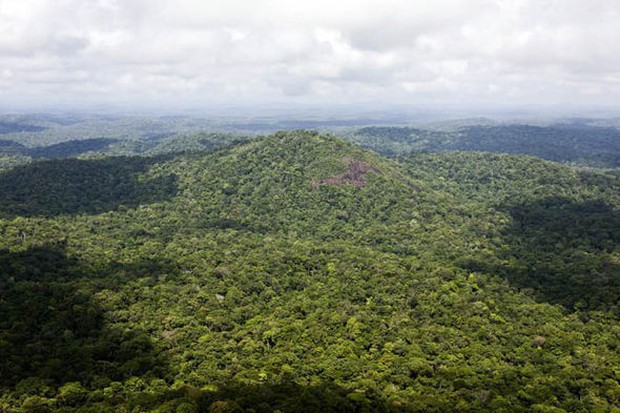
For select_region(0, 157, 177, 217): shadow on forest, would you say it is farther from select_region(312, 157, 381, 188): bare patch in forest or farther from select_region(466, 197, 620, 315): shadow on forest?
select_region(466, 197, 620, 315): shadow on forest


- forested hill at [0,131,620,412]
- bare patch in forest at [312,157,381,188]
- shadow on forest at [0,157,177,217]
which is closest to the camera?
forested hill at [0,131,620,412]

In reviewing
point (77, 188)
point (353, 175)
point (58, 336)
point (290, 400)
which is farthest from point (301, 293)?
point (77, 188)

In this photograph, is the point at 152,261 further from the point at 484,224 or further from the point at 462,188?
the point at 462,188

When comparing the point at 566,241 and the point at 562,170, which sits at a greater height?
the point at 562,170

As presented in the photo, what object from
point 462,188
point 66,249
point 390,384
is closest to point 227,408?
point 390,384

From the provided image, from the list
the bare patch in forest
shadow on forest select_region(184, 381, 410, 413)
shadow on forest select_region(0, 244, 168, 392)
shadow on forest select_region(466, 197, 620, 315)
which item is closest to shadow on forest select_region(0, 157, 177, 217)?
the bare patch in forest
